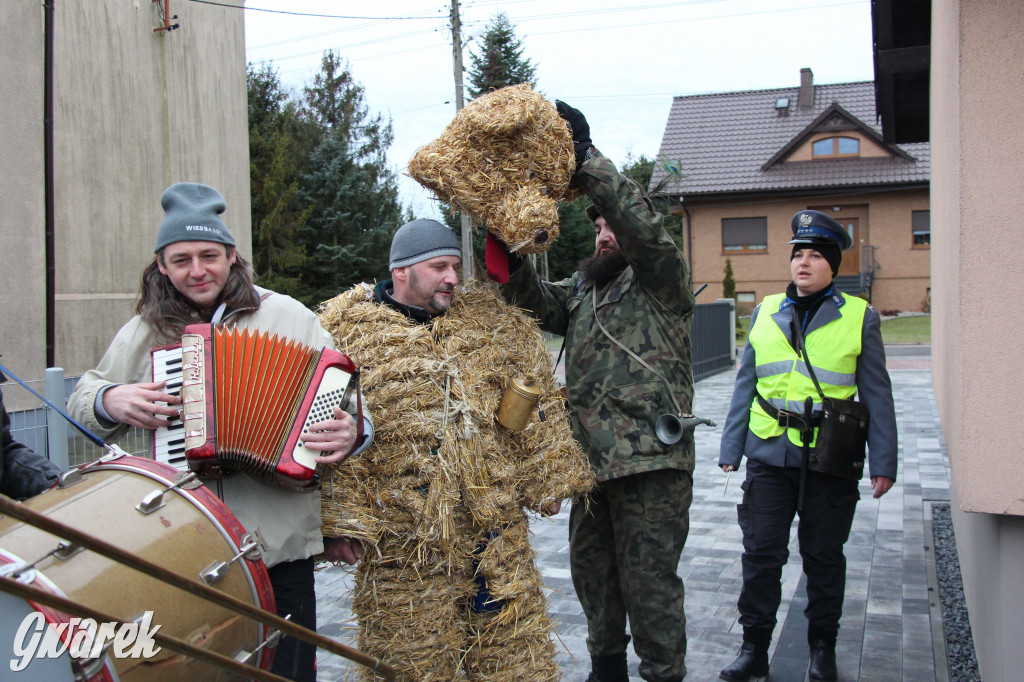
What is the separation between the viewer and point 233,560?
2090mm

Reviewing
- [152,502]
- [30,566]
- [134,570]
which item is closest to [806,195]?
[152,502]

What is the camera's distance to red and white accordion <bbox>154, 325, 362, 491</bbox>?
225 centimetres

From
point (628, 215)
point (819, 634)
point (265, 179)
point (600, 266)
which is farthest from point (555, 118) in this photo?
point (265, 179)

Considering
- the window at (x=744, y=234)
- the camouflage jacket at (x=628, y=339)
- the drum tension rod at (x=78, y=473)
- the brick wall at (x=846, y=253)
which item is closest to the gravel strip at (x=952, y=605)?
the camouflage jacket at (x=628, y=339)

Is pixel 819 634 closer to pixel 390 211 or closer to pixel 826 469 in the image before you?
pixel 826 469

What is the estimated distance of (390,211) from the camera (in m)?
29.6

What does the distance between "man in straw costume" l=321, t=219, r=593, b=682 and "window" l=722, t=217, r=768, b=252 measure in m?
31.5

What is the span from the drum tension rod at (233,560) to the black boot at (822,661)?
273 centimetres

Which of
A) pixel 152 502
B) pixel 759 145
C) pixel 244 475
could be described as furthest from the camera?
pixel 759 145

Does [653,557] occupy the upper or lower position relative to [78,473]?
lower

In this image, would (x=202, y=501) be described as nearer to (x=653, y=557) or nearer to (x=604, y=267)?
(x=653, y=557)

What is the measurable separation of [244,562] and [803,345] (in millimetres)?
2807

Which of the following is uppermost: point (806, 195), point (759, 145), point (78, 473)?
point (759, 145)

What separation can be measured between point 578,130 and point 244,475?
1779 mm
